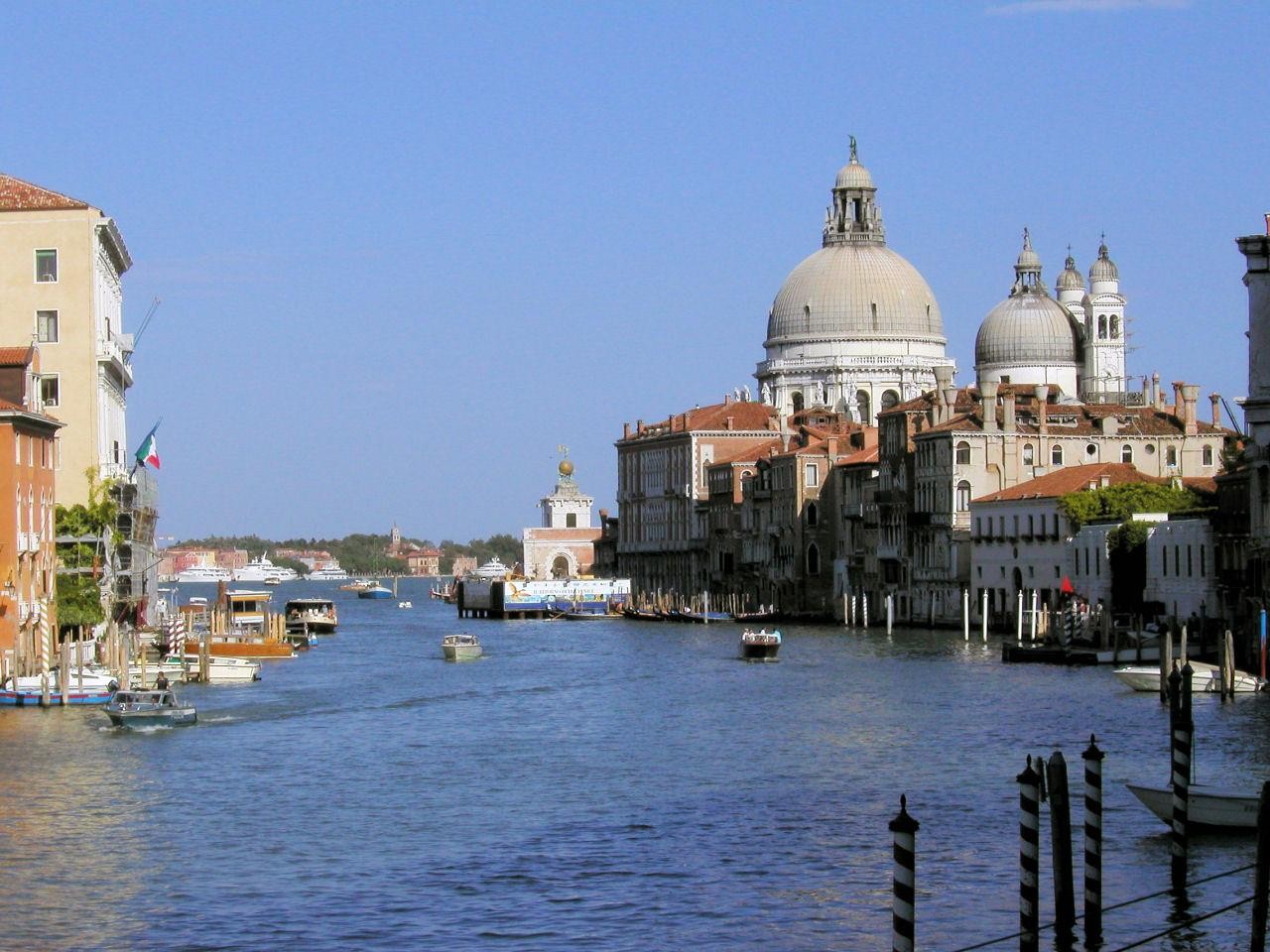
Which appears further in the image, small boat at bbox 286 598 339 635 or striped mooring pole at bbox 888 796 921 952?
small boat at bbox 286 598 339 635

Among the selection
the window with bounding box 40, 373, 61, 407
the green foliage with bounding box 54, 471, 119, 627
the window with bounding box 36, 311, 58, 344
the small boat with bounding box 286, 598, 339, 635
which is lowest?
the small boat with bounding box 286, 598, 339, 635

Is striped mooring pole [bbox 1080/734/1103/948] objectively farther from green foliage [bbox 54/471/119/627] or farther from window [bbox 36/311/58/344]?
window [bbox 36/311/58/344]

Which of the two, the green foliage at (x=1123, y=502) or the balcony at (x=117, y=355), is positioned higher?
the balcony at (x=117, y=355)

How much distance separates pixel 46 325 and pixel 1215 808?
36.4 metres

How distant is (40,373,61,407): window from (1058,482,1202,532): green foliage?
1229 inches

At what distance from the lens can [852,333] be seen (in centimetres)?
14462

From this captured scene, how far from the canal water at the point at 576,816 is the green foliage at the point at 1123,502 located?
2199 centimetres

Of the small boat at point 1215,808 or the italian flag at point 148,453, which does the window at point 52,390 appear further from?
the small boat at point 1215,808

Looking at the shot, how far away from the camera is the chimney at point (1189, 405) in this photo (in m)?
93.9

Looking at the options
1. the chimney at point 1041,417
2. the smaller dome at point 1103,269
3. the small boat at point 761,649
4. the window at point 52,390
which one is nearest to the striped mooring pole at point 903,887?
the window at point 52,390

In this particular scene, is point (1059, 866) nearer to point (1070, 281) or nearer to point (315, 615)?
point (315, 615)

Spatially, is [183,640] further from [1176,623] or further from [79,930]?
[79,930]

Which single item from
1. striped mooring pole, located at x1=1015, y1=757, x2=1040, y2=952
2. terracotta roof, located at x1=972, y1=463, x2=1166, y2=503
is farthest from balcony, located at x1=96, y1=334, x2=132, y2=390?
striped mooring pole, located at x1=1015, y1=757, x2=1040, y2=952

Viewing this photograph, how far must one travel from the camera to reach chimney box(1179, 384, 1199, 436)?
93881 millimetres
